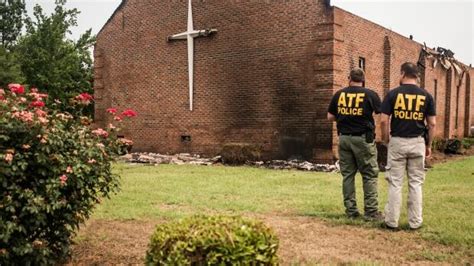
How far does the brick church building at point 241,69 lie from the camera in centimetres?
1503

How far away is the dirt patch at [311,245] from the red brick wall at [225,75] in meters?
9.06

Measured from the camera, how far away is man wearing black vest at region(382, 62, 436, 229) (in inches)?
234

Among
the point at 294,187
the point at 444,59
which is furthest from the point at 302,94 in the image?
the point at 444,59

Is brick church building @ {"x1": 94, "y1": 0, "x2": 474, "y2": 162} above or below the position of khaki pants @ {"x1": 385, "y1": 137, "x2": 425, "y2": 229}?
above

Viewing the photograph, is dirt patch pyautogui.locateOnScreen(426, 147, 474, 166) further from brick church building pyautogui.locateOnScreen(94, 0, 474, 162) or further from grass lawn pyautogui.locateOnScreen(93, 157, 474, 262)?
grass lawn pyautogui.locateOnScreen(93, 157, 474, 262)

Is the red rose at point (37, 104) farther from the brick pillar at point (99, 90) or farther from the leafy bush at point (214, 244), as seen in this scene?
the brick pillar at point (99, 90)

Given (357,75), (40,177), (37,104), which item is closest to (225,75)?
(357,75)

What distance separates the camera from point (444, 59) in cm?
2517

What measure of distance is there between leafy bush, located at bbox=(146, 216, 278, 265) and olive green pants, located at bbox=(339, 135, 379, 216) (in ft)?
11.7

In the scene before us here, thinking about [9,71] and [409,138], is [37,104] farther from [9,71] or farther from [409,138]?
[9,71]

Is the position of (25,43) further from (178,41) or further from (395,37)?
(395,37)

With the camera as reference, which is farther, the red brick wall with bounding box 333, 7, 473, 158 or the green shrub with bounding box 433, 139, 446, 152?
the green shrub with bounding box 433, 139, 446, 152

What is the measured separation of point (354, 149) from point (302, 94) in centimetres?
A: 878

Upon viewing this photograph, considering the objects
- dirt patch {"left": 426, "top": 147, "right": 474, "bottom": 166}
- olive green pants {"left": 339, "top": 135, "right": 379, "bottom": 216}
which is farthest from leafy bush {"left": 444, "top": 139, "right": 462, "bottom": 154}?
olive green pants {"left": 339, "top": 135, "right": 379, "bottom": 216}
